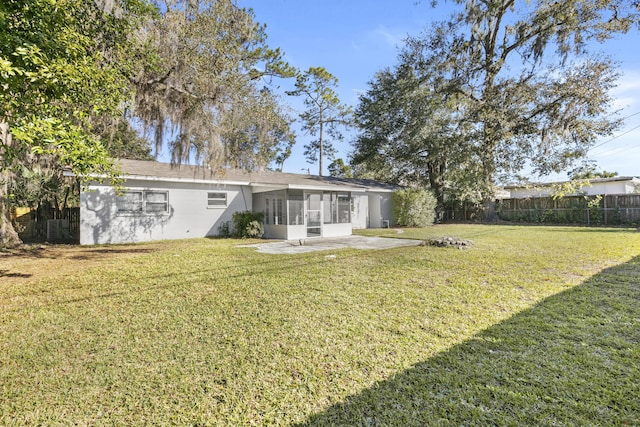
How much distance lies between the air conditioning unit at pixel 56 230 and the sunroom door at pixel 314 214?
9912mm

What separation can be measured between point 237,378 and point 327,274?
11.5ft

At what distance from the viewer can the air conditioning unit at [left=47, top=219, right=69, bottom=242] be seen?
12414mm

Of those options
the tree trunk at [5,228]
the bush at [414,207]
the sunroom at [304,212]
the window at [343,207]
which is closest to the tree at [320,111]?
the bush at [414,207]

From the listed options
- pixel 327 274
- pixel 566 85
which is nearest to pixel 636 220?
pixel 566 85

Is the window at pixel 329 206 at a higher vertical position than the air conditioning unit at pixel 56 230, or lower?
higher

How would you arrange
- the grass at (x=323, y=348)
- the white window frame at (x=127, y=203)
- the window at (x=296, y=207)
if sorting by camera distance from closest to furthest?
the grass at (x=323, y=348) < the white window frame at (x=127, y=203) < the window at (x=296, y=207)

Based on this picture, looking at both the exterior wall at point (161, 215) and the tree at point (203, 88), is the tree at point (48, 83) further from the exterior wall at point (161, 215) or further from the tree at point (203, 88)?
the exterior wall at point (161, 215)

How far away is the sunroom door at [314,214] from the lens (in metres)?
12.6

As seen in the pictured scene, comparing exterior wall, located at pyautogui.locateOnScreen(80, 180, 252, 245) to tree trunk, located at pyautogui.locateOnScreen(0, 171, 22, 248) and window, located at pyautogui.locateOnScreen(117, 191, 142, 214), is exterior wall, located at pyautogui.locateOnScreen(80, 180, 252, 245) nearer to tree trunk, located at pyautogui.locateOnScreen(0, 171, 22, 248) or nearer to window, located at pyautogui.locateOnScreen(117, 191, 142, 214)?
window, located at pyautogui.locateOnScreen(117, 191, 142, 214)

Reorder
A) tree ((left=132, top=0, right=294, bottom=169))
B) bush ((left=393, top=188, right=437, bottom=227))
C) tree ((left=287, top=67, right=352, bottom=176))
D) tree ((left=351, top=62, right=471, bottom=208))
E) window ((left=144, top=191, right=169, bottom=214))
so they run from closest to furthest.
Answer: tree ((left=132, top=0, right=294, bottom=169))
window ((left=144, top=191, right=169, bottom=214))
bush ((left=393, top=188, right=437, bottom=227))
tree ((left=351, top=62, right=471, bottom=208))
tree ((left=287, top=67, right=352, bottom=176))

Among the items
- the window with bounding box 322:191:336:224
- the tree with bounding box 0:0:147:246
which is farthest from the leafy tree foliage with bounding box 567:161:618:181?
the tree with bounding box 0:0:147:246

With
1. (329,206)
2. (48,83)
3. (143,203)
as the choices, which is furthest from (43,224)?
(48,83)

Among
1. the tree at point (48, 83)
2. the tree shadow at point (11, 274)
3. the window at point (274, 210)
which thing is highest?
the tree at point (48, 83)

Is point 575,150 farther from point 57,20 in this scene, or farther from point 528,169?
A: point 57,20
